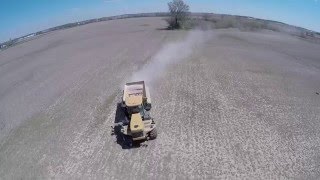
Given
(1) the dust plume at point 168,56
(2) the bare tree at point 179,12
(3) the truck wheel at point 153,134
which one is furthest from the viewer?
(2) the bare tree at point 179,12

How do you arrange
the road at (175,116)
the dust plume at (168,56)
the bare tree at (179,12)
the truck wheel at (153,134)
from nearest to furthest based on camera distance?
1. the road at (175,116)
2. the truck wheel at (153,134)
3. the dust plume at (168,56)
4. the bare tree at (179,12)

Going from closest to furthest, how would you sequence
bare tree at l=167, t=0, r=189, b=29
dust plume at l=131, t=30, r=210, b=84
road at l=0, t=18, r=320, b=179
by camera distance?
road at l=0, t=18, r=320, b=179 < dust plume at l=131, t=30, r=210, b=84 < bare tree at l=167, t=0, r=189, b=29

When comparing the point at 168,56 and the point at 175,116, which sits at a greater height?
the point at 168,56

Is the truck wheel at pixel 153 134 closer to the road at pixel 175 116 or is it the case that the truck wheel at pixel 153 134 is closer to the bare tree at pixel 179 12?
the road at pixel 175 116

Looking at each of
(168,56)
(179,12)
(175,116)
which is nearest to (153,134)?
(175,116)

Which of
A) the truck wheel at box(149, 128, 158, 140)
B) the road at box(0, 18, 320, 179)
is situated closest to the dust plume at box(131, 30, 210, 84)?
the road at box(0, 18, 320, 179)

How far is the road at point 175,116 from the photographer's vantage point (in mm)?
16891

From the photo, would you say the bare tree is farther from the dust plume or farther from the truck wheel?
the truck wheel

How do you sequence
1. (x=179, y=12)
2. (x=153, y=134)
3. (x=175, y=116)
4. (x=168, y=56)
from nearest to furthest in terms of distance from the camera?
(x=153, y=134) < (x=175, y=116) < (x=168, y=56) < (x=179, y=12)

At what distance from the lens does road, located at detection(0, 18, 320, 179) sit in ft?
55.4

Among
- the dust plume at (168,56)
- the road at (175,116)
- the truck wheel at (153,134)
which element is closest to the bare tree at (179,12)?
the dust plume at (168,56)

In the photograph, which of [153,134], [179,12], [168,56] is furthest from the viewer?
[179,12]

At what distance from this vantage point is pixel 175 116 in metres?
22.2

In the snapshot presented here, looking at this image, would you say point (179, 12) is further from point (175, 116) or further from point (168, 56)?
point (175, 116)
